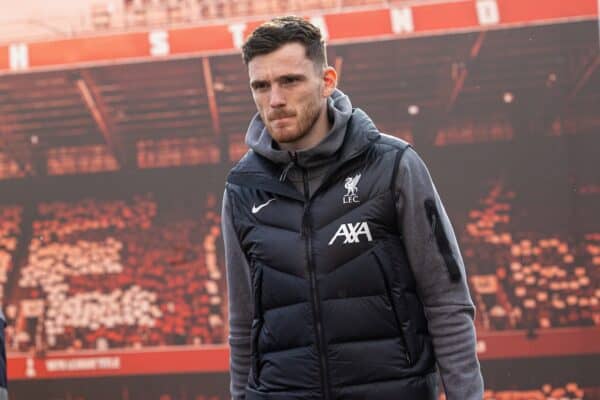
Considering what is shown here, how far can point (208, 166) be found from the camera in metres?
3.57

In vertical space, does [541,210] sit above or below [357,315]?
below

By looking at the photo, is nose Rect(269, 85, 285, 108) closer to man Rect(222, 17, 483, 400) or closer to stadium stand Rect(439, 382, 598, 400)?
man Rect(222, 17, 483, 400)

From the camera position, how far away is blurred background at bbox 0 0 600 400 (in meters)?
3.38

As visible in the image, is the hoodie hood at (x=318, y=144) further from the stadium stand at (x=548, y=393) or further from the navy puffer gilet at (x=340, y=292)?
the stadium stand at (x=548, y=393)

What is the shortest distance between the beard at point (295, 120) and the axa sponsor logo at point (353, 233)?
0.15 m

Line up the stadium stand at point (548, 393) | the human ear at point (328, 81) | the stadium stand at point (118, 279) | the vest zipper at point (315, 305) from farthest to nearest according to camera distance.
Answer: the stadium stand at point (118, 279), the stadium stand at point (548, 393), the human ear at point (328, 81), the vest zipper at point (315, 305)

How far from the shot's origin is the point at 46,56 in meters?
3.62

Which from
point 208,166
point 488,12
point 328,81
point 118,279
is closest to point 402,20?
point 488,12

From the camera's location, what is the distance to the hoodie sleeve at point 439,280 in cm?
131

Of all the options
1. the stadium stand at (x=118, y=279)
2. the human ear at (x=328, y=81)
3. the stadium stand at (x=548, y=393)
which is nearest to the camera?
the human ear at (x=328, y=81)

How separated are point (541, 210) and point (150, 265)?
148cm

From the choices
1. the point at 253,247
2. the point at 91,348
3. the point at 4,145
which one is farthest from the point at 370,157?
the point at 4,145

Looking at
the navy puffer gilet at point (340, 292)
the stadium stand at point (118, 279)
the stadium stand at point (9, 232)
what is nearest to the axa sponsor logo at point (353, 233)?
the navy puffer gilet at point (340, 292)

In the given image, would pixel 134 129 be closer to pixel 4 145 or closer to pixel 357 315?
pixel 4 145
